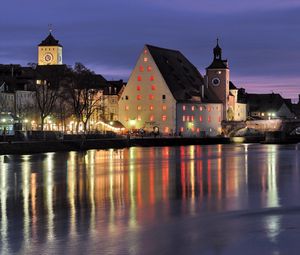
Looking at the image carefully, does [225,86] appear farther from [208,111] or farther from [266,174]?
[266,174]

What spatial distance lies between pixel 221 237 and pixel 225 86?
121 metres

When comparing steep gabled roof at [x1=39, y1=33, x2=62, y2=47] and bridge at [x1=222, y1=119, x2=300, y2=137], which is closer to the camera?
bridge at [x1=222, y1=119, x2=300, y2=137]

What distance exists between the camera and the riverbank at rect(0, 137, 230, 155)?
78.1 meters

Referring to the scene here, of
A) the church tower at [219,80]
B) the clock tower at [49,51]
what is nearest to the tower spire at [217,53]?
the church tower at [219,80]

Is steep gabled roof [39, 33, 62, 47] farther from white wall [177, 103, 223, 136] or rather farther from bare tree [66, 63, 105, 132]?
bare tree [66, 63, 105, 132]

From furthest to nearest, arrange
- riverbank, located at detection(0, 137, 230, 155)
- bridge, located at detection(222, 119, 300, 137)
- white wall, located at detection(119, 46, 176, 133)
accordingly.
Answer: bridge, located at detection(222, 119, 300, 137)
white wall, located at detection(119, 46, 176, 133)
riverbank, located at detection(0, 137, 230, 155)

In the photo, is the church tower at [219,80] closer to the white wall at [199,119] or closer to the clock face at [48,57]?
the white wall at [199,119]

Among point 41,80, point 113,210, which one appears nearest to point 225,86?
point 41,80

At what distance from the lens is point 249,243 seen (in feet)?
69.6

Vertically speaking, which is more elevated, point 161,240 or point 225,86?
point 225,86

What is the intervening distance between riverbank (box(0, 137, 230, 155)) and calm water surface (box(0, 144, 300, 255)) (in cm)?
3248

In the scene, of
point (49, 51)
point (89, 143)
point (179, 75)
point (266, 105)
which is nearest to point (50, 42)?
point (49, 51)

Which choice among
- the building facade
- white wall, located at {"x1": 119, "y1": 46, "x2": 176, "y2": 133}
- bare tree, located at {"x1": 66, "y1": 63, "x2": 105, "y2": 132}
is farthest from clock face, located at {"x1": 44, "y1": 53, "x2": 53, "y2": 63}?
bare tree, located at {"x1": 66, "y1": 63, "x2": 105, "y2": 132}

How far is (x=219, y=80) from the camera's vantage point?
142 meters
